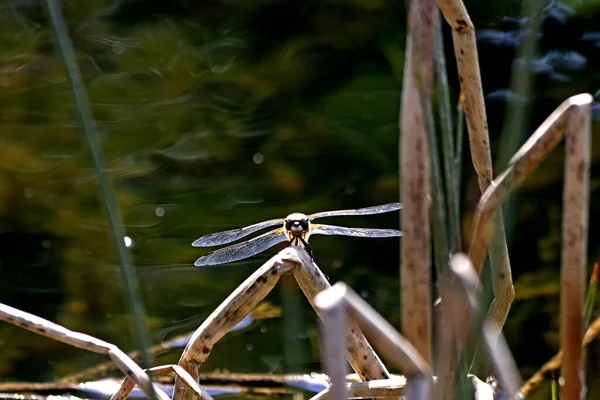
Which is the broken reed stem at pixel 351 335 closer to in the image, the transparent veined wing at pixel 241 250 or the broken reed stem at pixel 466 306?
the broken reed stem at pixel 466 306

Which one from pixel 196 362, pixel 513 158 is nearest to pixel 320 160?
pixel 196 362

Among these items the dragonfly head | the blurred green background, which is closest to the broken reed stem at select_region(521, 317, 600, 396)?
the blurred green background

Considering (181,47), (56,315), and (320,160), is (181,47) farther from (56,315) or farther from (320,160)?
(56,315)

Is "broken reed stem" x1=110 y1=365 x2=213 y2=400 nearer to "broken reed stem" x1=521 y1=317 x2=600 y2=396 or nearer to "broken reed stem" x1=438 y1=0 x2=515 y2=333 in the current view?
"broken reed stem" x1=438 y1=0 x2=515 y2=333

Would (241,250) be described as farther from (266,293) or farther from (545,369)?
(266,293)

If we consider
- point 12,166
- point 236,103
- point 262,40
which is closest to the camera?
point 12,166

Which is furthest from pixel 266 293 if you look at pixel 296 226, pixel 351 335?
pixel 296 226

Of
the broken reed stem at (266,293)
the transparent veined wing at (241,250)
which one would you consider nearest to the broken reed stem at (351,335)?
the broken reed stem at (266,293)
